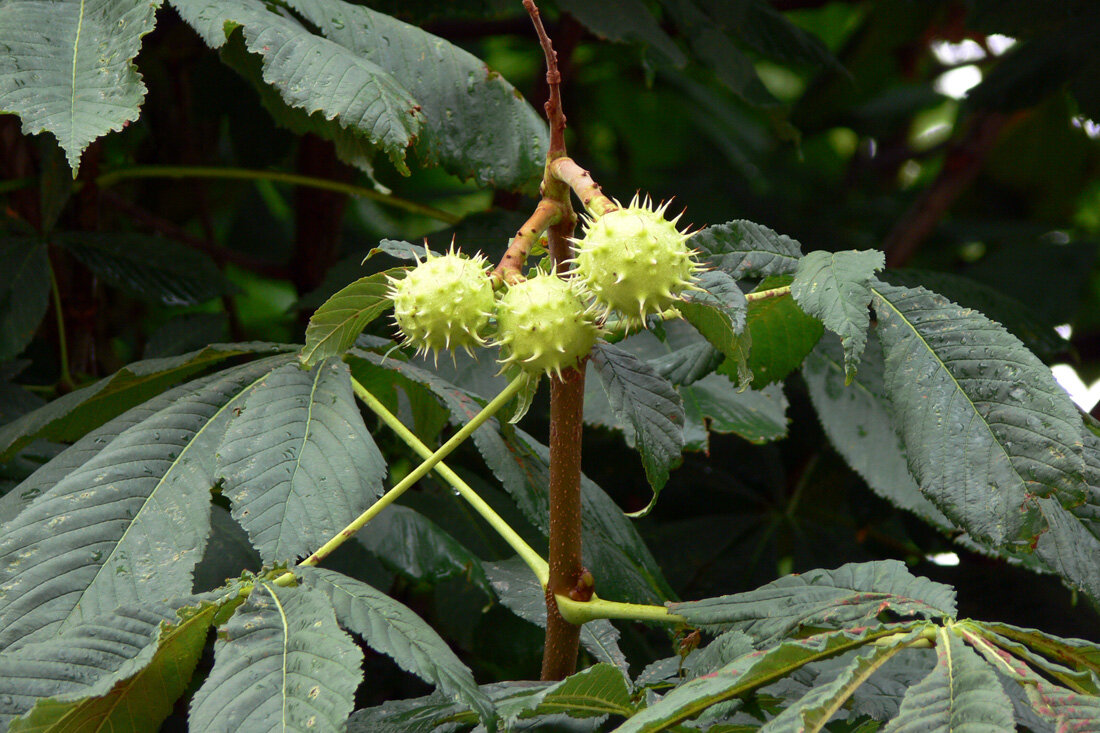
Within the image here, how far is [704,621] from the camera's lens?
0.99 metres

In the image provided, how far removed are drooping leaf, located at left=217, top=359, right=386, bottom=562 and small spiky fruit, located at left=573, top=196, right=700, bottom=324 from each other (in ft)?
1.19

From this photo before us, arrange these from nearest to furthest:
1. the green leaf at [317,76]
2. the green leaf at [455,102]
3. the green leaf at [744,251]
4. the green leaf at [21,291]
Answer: the green leaf at [744,251] → the green leaf at [317,76] → the green leaf at [455,102] → the green leaf at [21,291]

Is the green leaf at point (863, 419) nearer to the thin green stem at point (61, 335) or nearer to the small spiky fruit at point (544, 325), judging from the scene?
the small spiky fruit at point (544, 325)

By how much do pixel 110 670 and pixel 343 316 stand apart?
42 cm

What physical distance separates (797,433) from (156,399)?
60.1 inches

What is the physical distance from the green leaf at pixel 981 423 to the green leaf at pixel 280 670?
56cm

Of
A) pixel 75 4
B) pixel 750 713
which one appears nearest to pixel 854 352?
pixel 750 713

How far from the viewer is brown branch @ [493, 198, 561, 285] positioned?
97 cm

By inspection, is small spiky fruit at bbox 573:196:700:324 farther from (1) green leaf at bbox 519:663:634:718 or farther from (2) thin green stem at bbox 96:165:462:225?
(2) thin green stem at bbox 96:165:462:225

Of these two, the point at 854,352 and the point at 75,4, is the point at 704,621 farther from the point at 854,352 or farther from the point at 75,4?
the point at 75,4

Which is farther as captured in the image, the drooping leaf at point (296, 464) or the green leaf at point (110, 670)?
the drooping leaf at point (296, 464)

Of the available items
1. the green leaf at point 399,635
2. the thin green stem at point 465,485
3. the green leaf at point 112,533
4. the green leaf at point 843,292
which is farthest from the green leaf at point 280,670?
the green leaf at point 843,292

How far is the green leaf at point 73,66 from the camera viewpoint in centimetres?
111

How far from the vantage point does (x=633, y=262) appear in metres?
0.88
